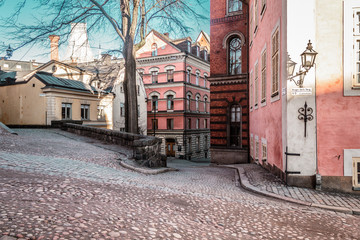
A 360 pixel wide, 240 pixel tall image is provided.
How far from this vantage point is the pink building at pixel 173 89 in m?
36.5

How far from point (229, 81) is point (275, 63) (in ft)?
30.9

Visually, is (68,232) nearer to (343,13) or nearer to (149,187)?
(149,187)

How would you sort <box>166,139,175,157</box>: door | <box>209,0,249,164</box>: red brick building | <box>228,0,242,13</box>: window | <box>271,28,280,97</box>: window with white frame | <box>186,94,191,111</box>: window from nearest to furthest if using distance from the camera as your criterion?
<box>271,28,280,97</box>: window with white frame, <box>209,0,249,164</box>: red brick building, <box>228,0,242,13</box>: window, <box>166,139,175,157</box>: door, <box>186,94,191,111</box>: window

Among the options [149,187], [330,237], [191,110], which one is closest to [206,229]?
[330,237]

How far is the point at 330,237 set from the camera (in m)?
4.45

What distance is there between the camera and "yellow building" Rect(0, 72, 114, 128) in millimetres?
25391

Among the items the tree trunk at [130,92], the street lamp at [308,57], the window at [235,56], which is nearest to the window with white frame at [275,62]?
the street lamp at [308,57]

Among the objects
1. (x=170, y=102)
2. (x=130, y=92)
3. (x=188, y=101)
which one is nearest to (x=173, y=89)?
(x=170, y=102)

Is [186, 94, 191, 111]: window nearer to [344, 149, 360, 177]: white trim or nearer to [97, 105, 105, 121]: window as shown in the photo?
[97, 105, 105, 121]: window

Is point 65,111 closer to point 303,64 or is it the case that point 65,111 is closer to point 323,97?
point 303,64

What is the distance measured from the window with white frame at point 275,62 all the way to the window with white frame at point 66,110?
22.1m

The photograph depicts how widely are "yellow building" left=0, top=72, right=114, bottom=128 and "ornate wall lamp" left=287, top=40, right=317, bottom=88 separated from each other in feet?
74.8

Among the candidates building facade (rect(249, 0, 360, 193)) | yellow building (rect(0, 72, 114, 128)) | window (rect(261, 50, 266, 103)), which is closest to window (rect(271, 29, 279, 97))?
building facade (rect(249, 0, 360, 193))

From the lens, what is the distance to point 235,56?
18.9 m
